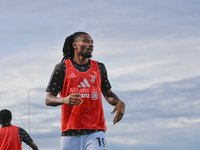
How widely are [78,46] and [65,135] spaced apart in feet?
6.00

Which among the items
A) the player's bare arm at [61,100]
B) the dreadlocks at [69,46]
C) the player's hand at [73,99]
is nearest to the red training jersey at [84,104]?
the player's bare arm at [61,100]

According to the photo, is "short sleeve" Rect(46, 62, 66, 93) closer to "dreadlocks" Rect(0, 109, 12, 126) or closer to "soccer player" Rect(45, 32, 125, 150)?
"soccer player" Rect(45, 32, 125, 150)

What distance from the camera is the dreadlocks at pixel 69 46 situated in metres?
7.03

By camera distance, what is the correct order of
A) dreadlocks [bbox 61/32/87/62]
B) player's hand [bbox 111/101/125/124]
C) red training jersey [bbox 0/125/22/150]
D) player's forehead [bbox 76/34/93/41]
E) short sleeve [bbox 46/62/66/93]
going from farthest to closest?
red training jersey [bbox 0/125/22/150] → dreadlocks [bbox 61/32/87/62] → player's forehead [bbox 76/34/93/41] → short sleeve [bbox 46/62/66/93] → player's hand [bbox 111/101/125/124]

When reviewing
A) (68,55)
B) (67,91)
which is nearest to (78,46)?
(68,55)

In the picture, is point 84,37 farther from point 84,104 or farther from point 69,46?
point 84,104

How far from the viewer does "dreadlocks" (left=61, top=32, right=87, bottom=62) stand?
23.1ft

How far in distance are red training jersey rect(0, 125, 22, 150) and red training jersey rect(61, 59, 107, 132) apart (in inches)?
154

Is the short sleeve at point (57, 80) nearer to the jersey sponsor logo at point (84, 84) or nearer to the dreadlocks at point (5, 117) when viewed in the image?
the jersey sponsor logo at point (84, 84)

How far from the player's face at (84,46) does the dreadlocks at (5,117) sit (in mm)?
4115

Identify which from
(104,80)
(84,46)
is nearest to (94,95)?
(104,80)

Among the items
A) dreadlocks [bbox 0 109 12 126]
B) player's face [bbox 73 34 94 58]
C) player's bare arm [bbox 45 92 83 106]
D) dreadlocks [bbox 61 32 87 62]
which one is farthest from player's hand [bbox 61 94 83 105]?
dreadlocks [bbox 0 109 12 126]

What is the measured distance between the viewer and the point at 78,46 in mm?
6758

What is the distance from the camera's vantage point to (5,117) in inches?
386
